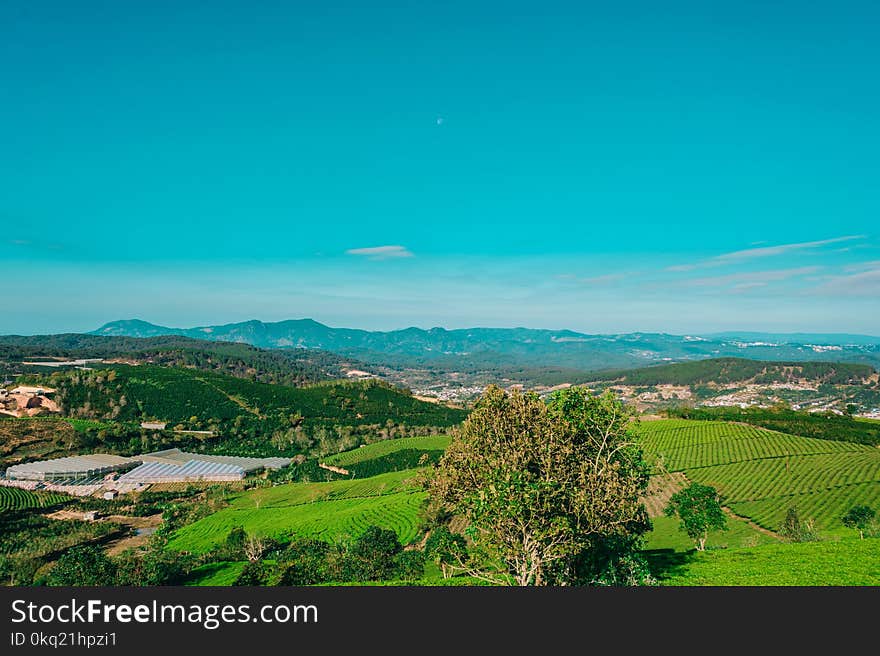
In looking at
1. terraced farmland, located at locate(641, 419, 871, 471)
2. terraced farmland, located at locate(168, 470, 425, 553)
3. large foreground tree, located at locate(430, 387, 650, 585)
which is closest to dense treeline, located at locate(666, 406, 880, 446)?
terraced farmland, located at locate(641, 419, 871, 471)

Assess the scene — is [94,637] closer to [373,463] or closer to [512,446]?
[512,446]

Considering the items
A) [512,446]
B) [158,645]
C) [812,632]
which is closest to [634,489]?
[512,446]

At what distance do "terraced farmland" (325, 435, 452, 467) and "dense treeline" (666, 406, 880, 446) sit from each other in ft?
221

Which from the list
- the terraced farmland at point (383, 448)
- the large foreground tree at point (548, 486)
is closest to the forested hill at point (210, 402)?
the terraced farmland at point (383, 448)

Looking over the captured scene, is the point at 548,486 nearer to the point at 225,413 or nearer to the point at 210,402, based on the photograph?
the point at 225,413

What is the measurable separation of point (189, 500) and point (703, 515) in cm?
8312

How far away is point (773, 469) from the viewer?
7938 cm

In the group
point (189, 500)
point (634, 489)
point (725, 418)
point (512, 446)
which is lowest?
point (189, 500)

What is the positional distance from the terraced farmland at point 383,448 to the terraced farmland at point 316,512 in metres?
22.2

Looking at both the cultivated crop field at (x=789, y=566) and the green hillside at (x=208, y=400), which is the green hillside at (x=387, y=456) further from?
the cultivated crop field at (x=789, y=566)

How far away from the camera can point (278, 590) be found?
10.8 metres

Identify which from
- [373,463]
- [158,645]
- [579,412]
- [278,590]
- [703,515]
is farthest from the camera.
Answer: [373,463]

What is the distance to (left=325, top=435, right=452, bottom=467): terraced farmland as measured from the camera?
117125 millimetres

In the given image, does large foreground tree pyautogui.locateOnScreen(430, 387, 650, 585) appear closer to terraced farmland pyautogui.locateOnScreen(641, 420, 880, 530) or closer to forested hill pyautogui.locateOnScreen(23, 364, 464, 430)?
terraced farmland pyautogui.locateOnScreen(641, 420, 880, 530)
